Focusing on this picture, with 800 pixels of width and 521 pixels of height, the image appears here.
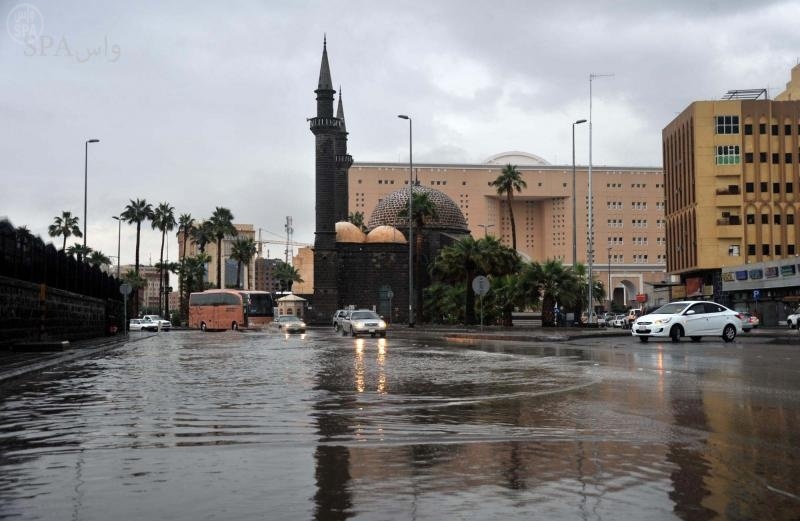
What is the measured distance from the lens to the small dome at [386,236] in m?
96.5

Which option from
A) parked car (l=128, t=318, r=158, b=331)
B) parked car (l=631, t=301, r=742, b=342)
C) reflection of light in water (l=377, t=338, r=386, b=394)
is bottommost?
reflection of light in water (l=377, t=338, r=386, b=394)

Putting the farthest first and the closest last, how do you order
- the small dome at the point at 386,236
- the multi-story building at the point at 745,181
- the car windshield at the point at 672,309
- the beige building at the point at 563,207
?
1. the beige building at the point at 563,207
2. the small dome at the point at 386,236
3. the multi-story building at the point at 745,181
4. the car windshield at the point at 672,309

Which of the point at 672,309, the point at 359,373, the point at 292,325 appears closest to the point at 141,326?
the point at 292,325

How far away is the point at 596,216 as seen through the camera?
528 ft

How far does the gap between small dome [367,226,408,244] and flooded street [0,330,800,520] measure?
3239 inches

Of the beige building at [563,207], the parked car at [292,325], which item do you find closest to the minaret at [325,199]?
the parked car at [292,325]

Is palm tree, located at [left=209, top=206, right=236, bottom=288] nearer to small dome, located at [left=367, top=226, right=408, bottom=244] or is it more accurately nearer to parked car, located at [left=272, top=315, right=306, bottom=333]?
small dome, located at [left=367, top=226, right=408, bottom=244]

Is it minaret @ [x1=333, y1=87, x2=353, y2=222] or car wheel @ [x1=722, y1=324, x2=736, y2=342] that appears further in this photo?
minaret @ [x1=333, y1=87, x2=353, y2=222]

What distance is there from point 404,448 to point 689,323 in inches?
968

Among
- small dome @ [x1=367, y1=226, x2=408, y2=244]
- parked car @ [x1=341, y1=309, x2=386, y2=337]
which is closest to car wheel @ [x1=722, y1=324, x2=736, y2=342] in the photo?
parked car @ [x1=341, y1=309, x2=386, y2=337]

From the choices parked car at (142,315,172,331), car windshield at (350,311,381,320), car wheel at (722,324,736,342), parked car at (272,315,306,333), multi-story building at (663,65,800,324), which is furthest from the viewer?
multi-story building at (663,65,800,324)

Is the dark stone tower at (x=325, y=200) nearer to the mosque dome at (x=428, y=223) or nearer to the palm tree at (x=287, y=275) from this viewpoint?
the mosque dome at (x=428, y=223)

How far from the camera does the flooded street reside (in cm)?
498

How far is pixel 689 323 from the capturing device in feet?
96.3
